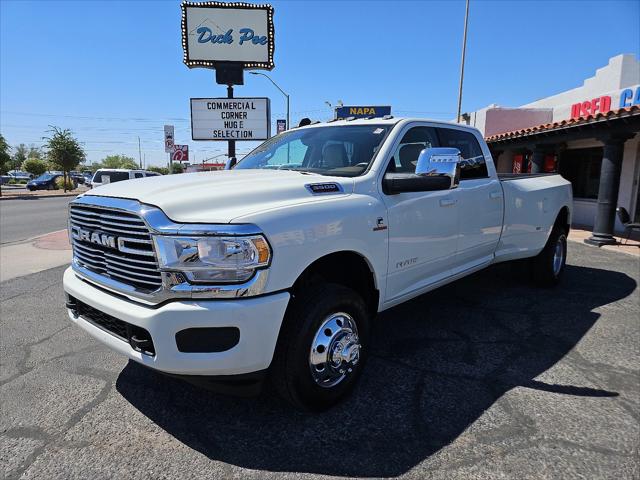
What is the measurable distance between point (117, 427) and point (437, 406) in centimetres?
203

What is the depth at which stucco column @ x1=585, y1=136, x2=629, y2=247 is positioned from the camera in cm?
979

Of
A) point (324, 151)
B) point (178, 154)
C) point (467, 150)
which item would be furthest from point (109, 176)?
point (467, 150)

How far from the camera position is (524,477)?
2.28 meters

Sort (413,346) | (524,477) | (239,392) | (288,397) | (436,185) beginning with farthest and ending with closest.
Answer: (413,346) → (436,185) → (288,397) → (239,392) → (524,477)

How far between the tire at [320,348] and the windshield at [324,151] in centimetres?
101

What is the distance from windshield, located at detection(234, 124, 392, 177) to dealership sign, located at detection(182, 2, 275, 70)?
9.35 metres

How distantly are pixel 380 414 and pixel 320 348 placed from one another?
0.61 meters

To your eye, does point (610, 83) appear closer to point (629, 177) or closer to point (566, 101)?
point (566, 101)

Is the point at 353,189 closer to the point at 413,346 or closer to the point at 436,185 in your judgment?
the point at 436,185

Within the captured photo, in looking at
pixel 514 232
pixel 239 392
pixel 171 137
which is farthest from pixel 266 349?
pixel 171 137

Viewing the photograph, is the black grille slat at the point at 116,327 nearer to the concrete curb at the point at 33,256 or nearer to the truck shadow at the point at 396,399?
the truck shadow at the point at 396,399

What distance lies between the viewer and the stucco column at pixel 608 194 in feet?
32.1

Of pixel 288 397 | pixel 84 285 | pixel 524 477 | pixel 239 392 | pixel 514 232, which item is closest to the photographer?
pixel 524 477

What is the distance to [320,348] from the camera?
2.72 metres
